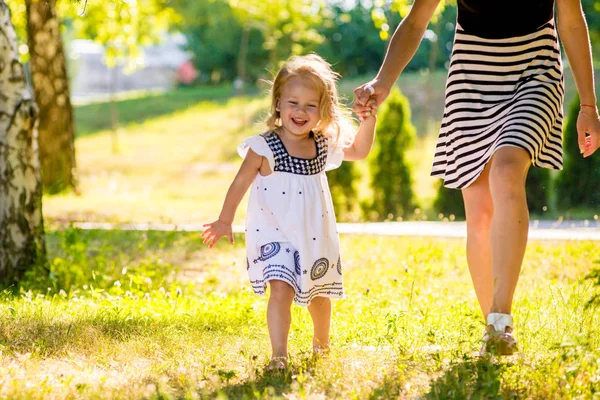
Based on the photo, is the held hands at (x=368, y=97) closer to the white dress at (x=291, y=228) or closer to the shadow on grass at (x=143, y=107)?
the white dress at (x=291, y=228)

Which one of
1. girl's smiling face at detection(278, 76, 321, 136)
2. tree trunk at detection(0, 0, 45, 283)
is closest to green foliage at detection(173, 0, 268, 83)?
tree trunk at detection(0, 0, 45, 283)

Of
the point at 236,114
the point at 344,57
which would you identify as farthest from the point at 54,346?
the point at 344,57

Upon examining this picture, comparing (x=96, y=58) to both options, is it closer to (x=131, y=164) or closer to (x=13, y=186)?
(x=131, y=164)

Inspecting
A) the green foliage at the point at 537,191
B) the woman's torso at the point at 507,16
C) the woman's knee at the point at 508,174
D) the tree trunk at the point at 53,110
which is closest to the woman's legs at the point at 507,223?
the woman's knee at the point at 508,174

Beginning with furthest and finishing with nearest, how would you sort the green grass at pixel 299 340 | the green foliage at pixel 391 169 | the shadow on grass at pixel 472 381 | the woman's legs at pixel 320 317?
the green foliage at pixel 391 169, the woman's legs at pixel 320 317, the green grass at pixel 299 340, the shadow on grass at pixel 472 381

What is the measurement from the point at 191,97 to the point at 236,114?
7296 mm

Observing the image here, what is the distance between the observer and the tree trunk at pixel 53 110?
1272 centimetres

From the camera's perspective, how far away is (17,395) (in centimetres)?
298

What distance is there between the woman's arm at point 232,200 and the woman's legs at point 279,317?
0.29 metres

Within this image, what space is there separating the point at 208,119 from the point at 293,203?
1183 inches

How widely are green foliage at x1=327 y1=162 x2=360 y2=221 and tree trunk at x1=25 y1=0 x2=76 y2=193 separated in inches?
155

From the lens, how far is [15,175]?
20.0ft

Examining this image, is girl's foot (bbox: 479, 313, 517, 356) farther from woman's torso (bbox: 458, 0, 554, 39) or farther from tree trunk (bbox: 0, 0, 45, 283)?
tree trunk (bbox: 0, 0, 45, 283)

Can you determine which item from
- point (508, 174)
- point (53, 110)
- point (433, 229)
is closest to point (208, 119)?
point (53, 110)
